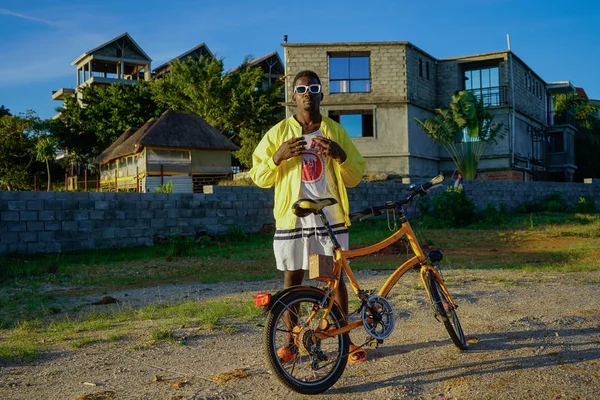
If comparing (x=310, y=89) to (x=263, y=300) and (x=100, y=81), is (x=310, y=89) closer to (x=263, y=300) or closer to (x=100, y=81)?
(x=263, y=300)

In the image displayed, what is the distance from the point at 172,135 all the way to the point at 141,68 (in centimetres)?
2871

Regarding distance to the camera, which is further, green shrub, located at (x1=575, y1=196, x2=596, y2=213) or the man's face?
green shrub, located at (x1=575, y1=196, x2=596, y2=213)

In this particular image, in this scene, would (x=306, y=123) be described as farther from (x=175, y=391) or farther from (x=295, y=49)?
(x=295, y=49)

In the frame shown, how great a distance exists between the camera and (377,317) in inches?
146

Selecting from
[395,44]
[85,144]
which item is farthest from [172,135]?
[85,144]

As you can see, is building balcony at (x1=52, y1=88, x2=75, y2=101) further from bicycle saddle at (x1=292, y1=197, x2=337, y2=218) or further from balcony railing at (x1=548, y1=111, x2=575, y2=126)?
bicycle saddle at (x1=292, y1=197, x2=337, y2=218)

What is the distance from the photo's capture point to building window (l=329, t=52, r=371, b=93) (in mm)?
27688

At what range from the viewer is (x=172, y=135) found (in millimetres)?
28250

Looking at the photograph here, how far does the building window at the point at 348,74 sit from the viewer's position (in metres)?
27.7

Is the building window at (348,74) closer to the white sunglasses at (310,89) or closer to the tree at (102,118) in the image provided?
the tree at (102,118)

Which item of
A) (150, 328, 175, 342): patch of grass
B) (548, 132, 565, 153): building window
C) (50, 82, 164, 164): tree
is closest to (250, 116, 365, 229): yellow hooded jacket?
(150, 328, 175, 342): patch of grass

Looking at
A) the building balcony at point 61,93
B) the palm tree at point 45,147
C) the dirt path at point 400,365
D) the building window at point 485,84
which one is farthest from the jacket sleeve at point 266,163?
the building balcony at point 61,93

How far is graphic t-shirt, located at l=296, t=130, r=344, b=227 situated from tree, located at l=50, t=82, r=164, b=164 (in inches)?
1436

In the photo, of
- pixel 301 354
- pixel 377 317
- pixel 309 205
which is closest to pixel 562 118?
pixel 377 317
